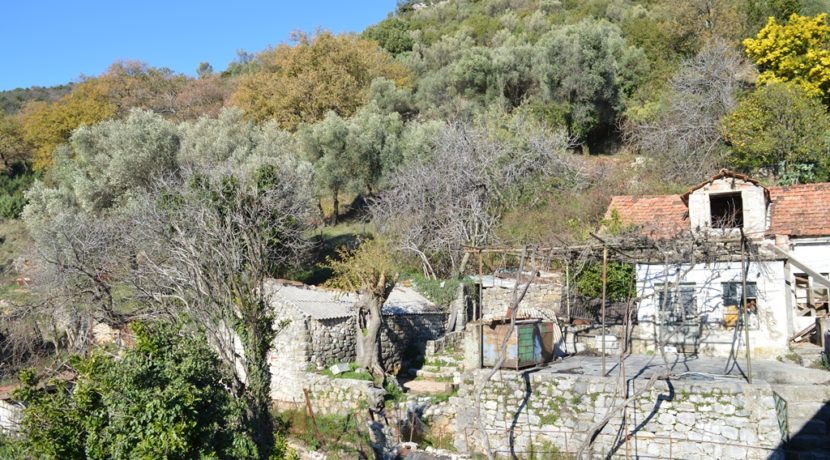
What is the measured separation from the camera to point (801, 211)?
1900cm

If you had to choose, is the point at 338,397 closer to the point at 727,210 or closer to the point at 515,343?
the point at 515,343

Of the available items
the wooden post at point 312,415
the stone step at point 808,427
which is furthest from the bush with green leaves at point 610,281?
the wooden post at point 312,415

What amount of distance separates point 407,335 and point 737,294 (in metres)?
9.52

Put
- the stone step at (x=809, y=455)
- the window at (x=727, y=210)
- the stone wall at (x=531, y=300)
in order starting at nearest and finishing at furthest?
1. the stone step at (x=809, y=455)
2. the window at (x=727, y=210)
3. the stone wall at (x=531, y=300)

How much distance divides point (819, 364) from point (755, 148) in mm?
11318

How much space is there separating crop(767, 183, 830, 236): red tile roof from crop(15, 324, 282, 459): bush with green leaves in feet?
51.3

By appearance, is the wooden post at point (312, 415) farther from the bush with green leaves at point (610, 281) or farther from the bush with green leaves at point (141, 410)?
the bush with green leaves at point (610, 281)

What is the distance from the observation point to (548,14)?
59.1m

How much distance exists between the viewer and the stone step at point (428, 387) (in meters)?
17.2

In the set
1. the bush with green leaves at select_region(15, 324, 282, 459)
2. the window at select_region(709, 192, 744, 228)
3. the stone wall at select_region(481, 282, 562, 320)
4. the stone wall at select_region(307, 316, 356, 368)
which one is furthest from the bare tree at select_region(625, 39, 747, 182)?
the bush with green leaves at select_region(15, 324, 282, 459)

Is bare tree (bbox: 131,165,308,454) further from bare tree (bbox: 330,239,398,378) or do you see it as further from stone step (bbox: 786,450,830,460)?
stone step (bbox: 786,450,830,460)

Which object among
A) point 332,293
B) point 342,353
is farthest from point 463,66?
point 342,353

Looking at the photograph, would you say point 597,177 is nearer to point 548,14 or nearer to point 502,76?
point 502,76

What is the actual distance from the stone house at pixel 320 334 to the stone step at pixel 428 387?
1.56 m
